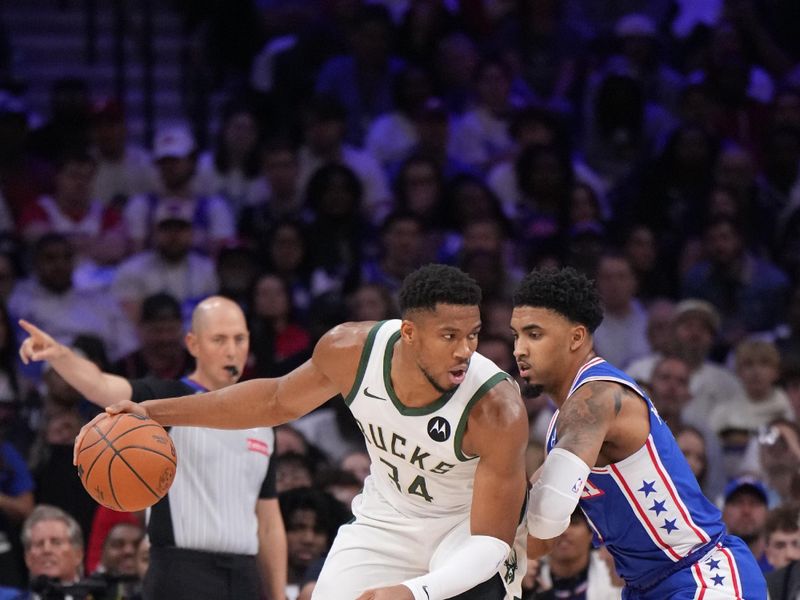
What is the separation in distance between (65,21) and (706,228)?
5.80 meters

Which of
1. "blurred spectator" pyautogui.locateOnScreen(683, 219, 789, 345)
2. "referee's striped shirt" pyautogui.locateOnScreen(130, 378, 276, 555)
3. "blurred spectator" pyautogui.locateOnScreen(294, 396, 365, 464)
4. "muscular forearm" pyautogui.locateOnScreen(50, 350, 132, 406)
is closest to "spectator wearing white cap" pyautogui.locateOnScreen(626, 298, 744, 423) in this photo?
"blurred spectator" pyautogui.locateOnScreen(683, 219, 789, 345)

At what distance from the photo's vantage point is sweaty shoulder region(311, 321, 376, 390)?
5.09 meters

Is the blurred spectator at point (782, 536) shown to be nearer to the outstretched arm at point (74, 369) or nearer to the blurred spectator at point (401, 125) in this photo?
the outstretched arm at point (74, 369)

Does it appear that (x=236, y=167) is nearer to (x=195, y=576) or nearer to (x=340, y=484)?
(x=340, y=484)

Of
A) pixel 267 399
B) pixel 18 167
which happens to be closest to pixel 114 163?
pixel 18 167

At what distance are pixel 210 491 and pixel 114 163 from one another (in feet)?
17.1

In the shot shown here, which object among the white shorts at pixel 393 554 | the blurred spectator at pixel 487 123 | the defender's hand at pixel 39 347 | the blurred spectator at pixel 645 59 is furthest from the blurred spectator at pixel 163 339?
the blurred spectator at pixel 645 59

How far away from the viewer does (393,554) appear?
4.96 m

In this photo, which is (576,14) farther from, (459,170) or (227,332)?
(227,332)

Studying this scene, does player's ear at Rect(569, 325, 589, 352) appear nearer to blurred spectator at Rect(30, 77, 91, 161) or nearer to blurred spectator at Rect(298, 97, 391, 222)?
blurred spectator at Rect(298, 97, 391, 222)

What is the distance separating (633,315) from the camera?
393 inches

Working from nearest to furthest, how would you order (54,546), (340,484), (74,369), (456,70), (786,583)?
1. (74,369)
2. (786,583)
3. (54,546)
4. (340,484)
5. (456,70)

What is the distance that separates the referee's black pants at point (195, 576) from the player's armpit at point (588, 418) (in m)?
2.00

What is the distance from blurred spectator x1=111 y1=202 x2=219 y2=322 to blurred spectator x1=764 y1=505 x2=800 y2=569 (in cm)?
418
